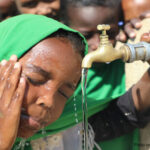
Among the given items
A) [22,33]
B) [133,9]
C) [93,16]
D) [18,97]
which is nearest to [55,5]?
[93,16]

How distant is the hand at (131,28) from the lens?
2.05 meters

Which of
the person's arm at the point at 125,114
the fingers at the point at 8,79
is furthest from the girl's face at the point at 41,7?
the fingers at the point at 8,79

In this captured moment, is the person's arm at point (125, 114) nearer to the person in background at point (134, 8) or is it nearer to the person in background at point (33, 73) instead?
the person in background at point (33, 73)

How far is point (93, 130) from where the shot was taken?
1851 millimetres

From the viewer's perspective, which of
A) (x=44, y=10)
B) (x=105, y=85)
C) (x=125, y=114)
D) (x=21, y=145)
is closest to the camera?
(x=21, y=145)

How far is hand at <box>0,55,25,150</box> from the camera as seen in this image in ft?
3.85

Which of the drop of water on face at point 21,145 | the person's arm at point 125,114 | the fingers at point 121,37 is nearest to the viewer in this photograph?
the drop of water on face at point 21,145

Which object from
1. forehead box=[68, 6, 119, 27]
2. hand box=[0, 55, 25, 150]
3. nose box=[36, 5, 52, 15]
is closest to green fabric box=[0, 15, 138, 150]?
hand box=[0, 55, 25, 150]

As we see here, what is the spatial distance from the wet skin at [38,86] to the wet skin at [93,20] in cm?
90

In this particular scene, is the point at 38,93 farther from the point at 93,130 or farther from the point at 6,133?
the point at 93,130

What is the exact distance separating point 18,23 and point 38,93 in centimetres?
32

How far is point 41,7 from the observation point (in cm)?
274

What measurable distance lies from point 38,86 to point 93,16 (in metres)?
1.17

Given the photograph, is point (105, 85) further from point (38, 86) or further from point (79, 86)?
point (38, 86)
